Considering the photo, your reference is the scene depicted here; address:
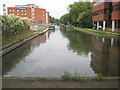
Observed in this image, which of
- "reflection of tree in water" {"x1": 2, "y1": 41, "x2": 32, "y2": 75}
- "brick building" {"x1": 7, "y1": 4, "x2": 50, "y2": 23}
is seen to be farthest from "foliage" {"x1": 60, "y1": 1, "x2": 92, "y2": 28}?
"reflection of tree in water" {"x1": 2, "y1": 41, "x2": 32, "y2": 75}

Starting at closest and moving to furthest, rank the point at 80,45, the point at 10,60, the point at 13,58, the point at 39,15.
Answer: the point at 10,60, the point at 13,58, the point at 80,45, the point at 39,15

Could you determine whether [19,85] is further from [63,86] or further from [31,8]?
[31,8]

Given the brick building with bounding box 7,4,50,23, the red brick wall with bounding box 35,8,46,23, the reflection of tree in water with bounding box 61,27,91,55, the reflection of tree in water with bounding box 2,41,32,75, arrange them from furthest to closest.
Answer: the red brick wall with bounding box 35,8,46,23 < the brick building with bounding box 7,4,50,23 < the reflection of tree in water with bounding box 61,27,91,55 < the reflection of tree in water with bounding box 2,41,32,75

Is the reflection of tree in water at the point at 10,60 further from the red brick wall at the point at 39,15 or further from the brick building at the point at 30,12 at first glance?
the red brick wall at the point at 39,15

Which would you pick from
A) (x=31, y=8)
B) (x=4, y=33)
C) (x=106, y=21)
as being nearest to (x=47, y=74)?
(x=4, y=33)

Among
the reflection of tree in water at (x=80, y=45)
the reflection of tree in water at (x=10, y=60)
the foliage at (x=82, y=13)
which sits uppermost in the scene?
the foliage at (x=82, y=13)

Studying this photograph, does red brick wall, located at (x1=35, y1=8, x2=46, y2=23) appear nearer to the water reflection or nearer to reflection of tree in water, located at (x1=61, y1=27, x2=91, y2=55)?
reflection of tree in water, located at (x1=61, y1=27, x2=91, y2=55)

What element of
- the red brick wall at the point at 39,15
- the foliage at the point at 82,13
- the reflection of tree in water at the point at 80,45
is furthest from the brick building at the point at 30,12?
the reflection of tree in water at the point at 80,45

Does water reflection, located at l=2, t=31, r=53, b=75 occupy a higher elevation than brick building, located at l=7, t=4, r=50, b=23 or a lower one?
lower

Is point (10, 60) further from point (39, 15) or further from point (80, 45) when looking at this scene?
point (39, 15)

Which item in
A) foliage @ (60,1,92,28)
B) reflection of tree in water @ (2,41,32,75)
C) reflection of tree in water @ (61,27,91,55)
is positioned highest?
foliage @ (60,1,92,28)

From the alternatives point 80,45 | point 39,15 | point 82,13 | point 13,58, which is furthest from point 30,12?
point 13,58

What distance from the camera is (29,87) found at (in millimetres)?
7160

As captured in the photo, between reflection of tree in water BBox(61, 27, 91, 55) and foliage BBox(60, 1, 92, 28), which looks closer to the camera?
reflection of tree in water BBox(61, 27, 91, 55)
